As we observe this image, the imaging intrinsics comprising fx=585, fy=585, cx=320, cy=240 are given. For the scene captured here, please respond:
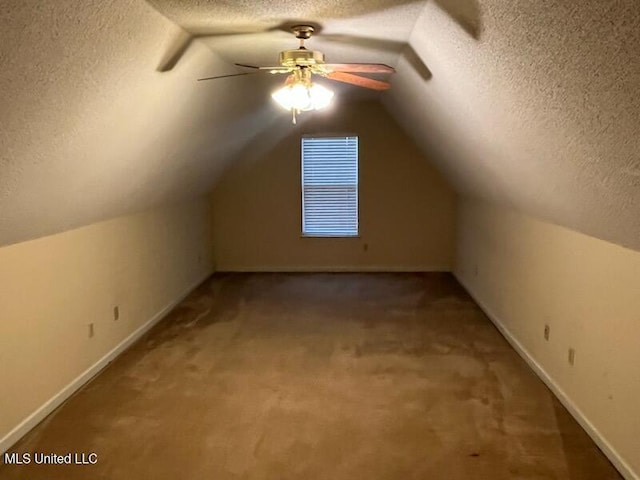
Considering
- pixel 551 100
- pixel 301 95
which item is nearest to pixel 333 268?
pixel 301 95

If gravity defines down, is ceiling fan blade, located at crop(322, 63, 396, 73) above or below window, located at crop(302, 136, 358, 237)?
above

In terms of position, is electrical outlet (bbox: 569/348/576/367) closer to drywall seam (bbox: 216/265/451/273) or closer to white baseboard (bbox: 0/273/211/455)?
white baseboard (bbox: 0/273/211/455)

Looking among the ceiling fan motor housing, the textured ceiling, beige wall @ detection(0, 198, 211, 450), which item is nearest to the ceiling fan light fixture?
the ceiling fan motor housing

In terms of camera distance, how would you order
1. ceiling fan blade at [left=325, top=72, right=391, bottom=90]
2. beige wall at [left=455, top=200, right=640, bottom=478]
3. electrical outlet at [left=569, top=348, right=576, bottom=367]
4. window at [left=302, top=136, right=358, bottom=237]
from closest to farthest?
beige wall at [left=455, top=200, right=640, bottom=478], ceiling fan blade at [left=325, top=72, right=391, bottom=90], electrical outlet at [left=569, top=348, right=576, bottom=367], window at [left=302, top=136, right=358, bottom=237]

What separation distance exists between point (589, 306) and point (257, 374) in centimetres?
209

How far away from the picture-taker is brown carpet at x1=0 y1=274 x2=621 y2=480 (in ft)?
9.12

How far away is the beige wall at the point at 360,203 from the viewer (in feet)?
22.6

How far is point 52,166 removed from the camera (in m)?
2.72

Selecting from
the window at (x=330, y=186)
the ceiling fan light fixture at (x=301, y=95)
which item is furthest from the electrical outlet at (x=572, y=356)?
the window at (x=330, y=186)

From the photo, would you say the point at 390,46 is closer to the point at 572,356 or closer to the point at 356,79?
the point at 356,79

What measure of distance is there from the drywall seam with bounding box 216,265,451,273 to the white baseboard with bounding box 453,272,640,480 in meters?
1.86

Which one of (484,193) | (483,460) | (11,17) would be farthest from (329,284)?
(11,17)

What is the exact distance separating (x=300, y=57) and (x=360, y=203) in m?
4.28

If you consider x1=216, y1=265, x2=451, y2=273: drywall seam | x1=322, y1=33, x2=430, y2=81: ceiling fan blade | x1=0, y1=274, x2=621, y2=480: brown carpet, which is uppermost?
x1=322, y1=33, x2=430, y2=81: ceiling fan blade
